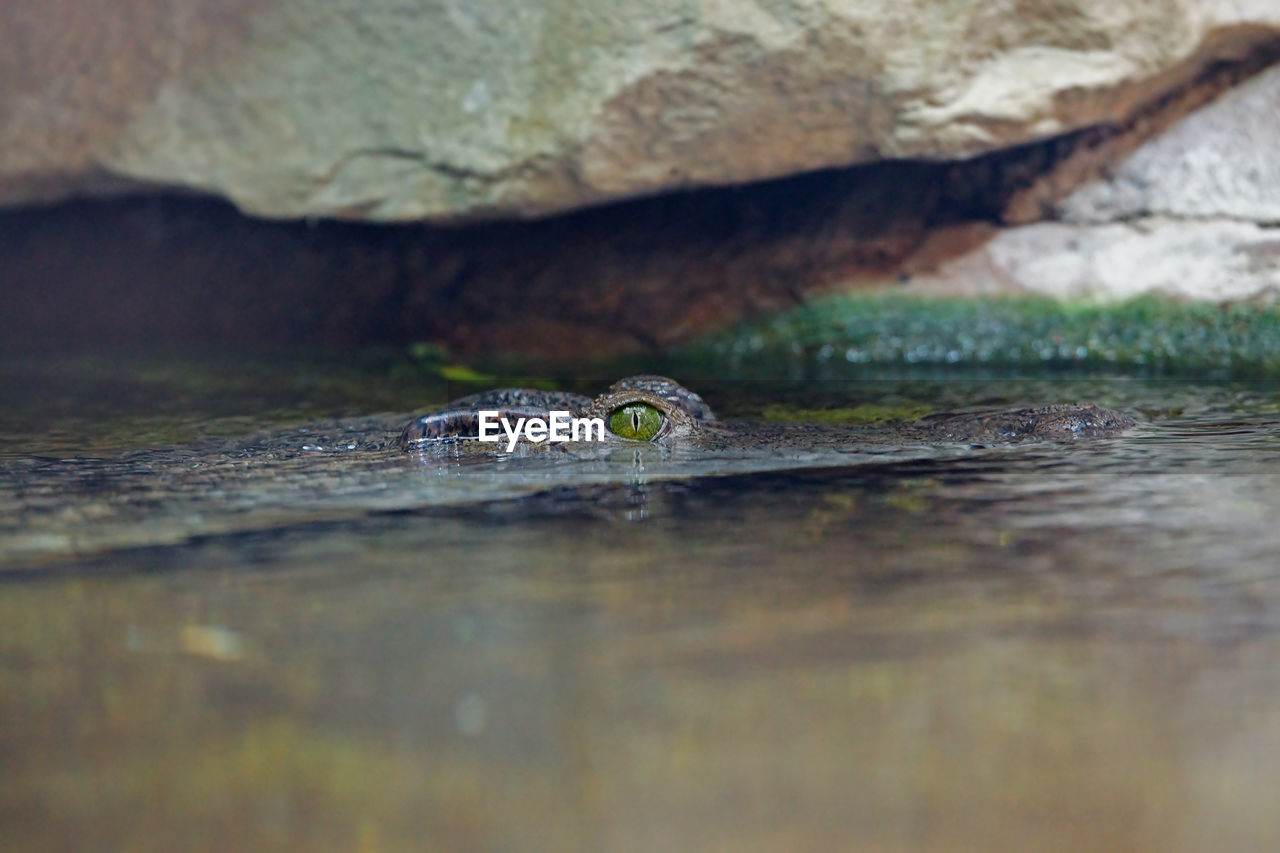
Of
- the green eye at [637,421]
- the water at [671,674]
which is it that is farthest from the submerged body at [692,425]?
the water at [671,674]

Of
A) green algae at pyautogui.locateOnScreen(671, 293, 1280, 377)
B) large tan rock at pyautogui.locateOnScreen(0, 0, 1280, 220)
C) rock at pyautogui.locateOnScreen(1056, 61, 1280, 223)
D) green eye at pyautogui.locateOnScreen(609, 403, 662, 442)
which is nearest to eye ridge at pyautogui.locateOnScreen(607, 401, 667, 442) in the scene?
green eye at pyautogui.locateOnScreen(609, 403, 662, 442)

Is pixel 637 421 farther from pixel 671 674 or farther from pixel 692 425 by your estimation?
pixel 671 674

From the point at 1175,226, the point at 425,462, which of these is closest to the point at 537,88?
the point at 425,462

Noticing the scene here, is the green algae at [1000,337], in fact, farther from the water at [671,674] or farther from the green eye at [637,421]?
the water at [671,674]

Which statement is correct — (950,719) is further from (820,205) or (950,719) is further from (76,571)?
(820,205)

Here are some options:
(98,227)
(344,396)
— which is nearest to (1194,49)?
(344,396)

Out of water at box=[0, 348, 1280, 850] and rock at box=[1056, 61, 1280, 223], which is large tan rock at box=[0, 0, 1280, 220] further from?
water at box=[0, 348, 1280, 850]
